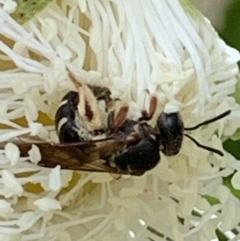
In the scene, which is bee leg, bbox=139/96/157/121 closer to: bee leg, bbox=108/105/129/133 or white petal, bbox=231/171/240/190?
bee leg, bbox=108/105/129/133

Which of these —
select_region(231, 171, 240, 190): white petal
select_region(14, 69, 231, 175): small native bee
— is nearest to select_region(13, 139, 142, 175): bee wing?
select_region(14, 69, 231, 175): small native bee

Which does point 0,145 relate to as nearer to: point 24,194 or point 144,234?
point 24,194

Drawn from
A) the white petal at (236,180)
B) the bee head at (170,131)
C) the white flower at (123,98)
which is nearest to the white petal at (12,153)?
the white flower at (123,98)

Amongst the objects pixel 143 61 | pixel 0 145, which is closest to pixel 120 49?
pixel 143 61

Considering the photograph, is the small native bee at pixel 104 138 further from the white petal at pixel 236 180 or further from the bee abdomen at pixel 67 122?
the white petal at pixel 236 180

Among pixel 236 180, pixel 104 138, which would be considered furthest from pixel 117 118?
pixel 236 180
